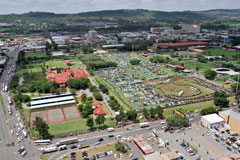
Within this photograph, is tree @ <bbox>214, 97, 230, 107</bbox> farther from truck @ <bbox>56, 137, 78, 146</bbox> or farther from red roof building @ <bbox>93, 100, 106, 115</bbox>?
truck @ <bbox>56, 137, 78, 146</bbox>

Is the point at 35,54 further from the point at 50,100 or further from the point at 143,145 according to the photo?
the point at 143,145

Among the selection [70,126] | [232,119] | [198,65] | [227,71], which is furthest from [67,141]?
[198,65]

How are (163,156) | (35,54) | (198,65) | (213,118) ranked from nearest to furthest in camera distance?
(163,156) → (213,118) → (198,65) → (35,54)

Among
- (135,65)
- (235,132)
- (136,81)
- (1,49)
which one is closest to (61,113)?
(136,81)

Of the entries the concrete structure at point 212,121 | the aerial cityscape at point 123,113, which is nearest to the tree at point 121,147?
the aerial cityscape at point 123,113

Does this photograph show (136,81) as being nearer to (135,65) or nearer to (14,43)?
(135,65)
